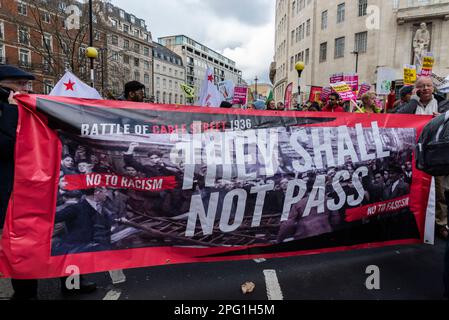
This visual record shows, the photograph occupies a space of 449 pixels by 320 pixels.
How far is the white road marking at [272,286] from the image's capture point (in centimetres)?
283

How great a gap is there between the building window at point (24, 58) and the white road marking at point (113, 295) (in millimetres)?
47218

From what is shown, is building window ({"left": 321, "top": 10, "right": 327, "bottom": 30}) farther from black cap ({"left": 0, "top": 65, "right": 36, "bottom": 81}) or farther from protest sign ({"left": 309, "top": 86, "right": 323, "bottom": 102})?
black cap ({"left": 0, "top": 65, "right": 36, "bottom": 81})

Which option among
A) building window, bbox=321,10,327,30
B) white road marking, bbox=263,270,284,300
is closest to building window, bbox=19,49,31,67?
building window, bbox=321,10,327,30

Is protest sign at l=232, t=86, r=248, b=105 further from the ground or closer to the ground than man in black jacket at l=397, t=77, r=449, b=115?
further from the ground

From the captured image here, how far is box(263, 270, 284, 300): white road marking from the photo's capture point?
283 cm

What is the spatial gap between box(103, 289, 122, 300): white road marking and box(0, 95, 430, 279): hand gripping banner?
44 cm

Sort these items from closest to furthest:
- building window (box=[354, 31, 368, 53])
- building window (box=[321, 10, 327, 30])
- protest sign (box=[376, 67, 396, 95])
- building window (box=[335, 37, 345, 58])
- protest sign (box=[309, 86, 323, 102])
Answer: protest sign (box=[376, 67, 396, 95])
protest sign (box=[309, 86, 323, 102])
building window (box=[354, 31, 368, 53])
building window (box=[335, 37, 345, 58])
building window (box=[321, 10, 327, 30])

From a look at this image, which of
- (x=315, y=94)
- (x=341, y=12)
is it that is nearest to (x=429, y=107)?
(x=315, y=94)

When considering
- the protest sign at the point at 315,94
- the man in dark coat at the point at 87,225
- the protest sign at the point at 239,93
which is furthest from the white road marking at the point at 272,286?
the protest sign at the point at 315,94

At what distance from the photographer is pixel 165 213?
→ 2668 mm

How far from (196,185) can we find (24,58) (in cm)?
4917

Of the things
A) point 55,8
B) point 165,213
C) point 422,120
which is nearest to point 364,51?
point 55,8

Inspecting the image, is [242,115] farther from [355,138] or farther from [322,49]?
[322,49]
